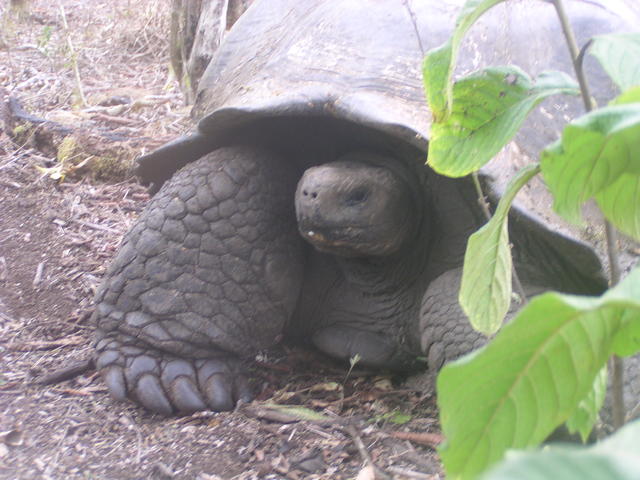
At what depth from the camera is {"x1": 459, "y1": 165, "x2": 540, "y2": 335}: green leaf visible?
3.85ft

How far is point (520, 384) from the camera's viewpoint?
819mm

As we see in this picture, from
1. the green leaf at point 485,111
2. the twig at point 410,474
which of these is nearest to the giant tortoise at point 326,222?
the twig at point 410,474

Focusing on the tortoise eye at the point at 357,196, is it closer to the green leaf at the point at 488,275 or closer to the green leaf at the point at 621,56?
the green leaf at the point at 488,275

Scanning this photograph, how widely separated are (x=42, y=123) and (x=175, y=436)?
248 cm

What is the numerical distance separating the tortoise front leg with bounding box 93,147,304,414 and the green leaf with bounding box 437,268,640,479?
156cm

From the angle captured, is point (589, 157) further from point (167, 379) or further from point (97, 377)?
point (97, 377)

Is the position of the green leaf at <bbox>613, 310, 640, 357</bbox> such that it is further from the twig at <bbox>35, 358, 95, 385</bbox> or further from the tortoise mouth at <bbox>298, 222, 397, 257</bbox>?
the twig at <bbox>35, 358, 95, 385</bbox>

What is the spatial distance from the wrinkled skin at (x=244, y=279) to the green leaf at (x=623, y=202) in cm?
119

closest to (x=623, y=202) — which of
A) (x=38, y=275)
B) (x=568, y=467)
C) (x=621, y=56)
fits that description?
(x=621, y=56)

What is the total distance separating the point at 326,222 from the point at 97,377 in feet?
2.98

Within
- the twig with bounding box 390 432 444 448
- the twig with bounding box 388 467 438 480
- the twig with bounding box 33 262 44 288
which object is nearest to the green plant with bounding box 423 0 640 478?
the twig with bounding box 388 467 438 480

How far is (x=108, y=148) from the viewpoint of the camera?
3.98 metres

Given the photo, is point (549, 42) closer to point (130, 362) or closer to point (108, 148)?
point (130, 362)

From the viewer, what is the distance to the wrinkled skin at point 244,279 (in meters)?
2.29
